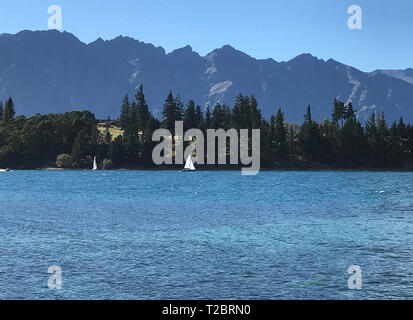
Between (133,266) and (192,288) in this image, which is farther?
(133,266)

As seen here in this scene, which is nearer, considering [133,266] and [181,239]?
[133,266]

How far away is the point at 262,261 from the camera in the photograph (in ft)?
125

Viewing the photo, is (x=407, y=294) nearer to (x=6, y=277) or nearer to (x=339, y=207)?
(x=6, y=277)

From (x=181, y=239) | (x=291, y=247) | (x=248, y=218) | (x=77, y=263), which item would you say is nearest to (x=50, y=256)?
(x=77, y=263)

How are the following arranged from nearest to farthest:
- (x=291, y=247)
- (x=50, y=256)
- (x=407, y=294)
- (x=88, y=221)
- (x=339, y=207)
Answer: (x=407, y=294) → (x=50, y=256) → (x=291, y=247) → (x=88, y=221) → (x=339, y=207)

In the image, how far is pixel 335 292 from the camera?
29922mm

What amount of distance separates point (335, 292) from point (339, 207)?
55.0m

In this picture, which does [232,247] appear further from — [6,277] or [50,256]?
[6,277]
